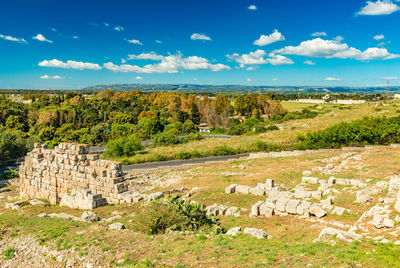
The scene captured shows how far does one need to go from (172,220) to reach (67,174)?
1058 centimetres

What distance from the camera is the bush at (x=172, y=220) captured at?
33.0 feet

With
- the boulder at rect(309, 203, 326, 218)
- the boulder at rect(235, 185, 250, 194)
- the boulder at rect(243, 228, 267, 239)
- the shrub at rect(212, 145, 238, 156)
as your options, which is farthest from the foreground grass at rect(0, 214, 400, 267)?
the shrub at rect(212, 145, 238, 156)

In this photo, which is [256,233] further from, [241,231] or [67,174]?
[67,174]

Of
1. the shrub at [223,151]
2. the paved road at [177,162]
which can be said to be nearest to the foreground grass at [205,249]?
the paved road at [177,162]

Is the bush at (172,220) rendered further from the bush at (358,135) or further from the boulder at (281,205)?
the bush at (358,135)

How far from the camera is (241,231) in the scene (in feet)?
32.8

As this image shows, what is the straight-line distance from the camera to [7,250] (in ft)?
30.1

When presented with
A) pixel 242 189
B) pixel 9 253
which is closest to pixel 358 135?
pixel 242 189

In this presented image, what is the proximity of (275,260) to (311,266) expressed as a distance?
3.08 feet

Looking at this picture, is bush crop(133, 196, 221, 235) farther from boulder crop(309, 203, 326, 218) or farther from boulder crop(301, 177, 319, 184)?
boulder crop(301, 177, 319, 184)

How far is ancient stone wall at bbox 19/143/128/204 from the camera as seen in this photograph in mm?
16047

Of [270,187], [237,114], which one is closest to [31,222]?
[270,187]

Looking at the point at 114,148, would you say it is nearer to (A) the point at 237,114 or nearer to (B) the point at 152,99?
(A) the point at 237,114

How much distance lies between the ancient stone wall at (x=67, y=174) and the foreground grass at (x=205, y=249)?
5.85 m
